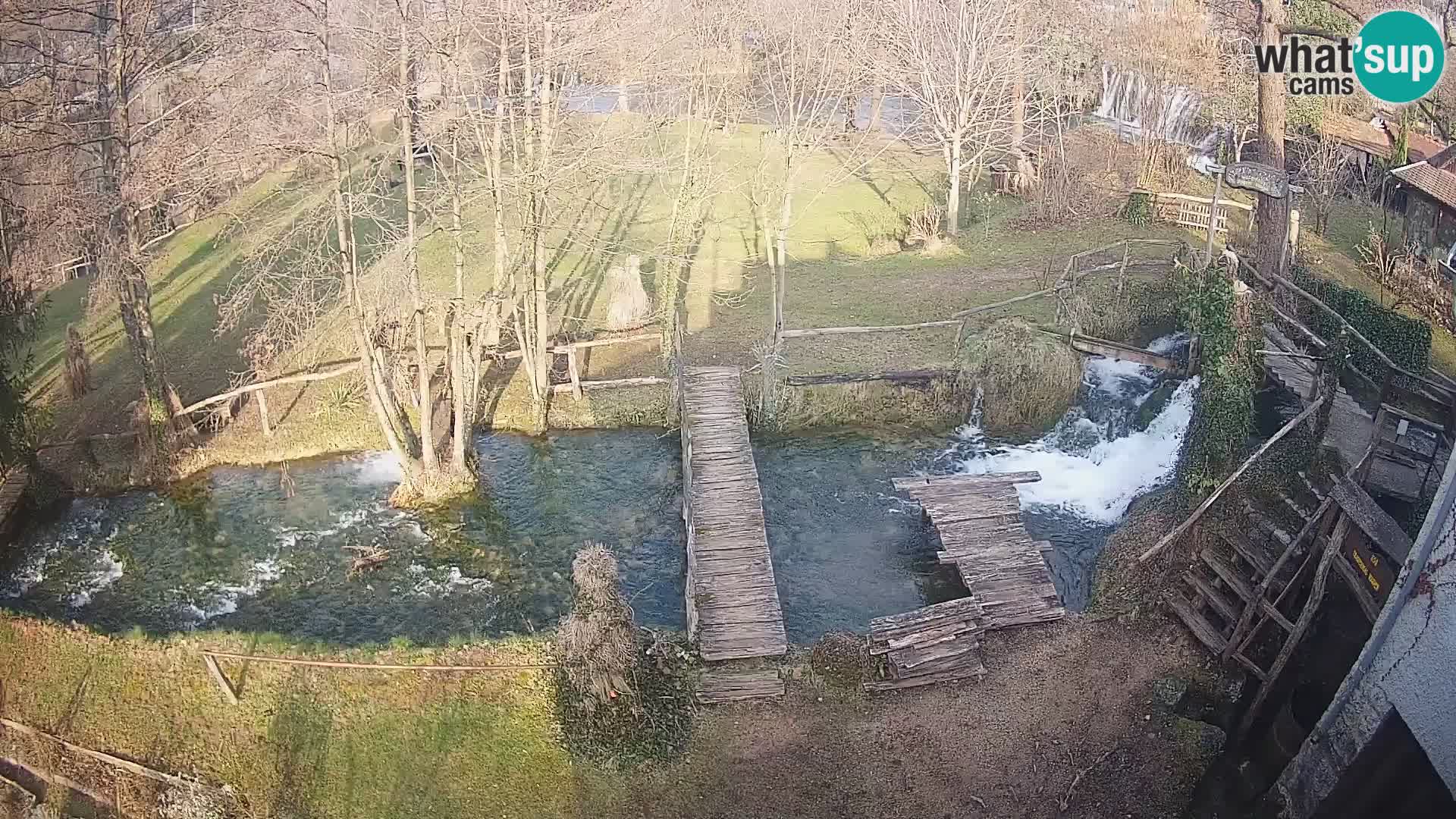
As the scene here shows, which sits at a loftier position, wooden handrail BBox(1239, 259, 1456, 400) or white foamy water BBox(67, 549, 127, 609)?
wooden handrail BBox(1239, 259, 1456, 400)

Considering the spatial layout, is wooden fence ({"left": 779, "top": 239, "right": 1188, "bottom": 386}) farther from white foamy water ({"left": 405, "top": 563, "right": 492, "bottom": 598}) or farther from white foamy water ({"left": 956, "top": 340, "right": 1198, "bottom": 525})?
white foamy water ({"left": 405, "top": 563, "right": 492, "bottom": 598})

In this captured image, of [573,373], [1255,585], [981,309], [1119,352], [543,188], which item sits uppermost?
[543,188]

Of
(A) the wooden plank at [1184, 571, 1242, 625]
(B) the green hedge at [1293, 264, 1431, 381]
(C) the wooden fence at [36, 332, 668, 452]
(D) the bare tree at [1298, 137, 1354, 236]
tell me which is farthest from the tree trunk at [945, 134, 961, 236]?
(A) the wooden plank at [1184, 571, 1242, 625]

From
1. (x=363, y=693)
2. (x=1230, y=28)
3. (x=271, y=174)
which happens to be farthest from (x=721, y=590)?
(x=1230, y=28)

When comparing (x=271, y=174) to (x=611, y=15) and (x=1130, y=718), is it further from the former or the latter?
(x=1130, y=718)

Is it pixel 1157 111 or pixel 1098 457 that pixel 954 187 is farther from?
pixel 1098 457

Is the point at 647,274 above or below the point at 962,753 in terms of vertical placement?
above

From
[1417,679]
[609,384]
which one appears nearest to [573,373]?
[609,384]
